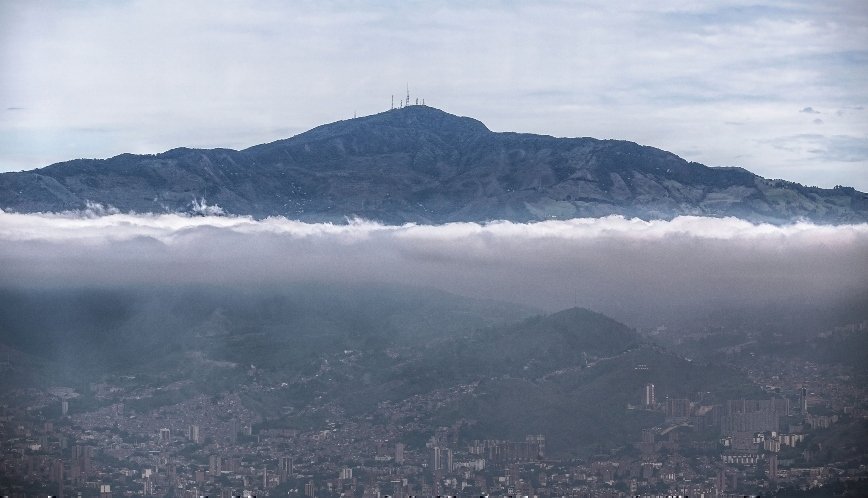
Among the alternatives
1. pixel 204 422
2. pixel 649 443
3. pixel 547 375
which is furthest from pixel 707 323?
pixel 204 422

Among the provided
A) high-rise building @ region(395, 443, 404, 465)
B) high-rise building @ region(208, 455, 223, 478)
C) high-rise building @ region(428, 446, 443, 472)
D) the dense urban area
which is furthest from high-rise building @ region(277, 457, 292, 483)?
high-rise building @ region(428, 446, 443, 472)

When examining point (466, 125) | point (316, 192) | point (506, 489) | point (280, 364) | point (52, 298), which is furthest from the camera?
point (466, 125)

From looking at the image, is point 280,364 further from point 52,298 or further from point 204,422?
point 52,298

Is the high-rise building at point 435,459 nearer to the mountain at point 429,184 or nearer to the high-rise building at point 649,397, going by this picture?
the high-rise building at point 649,397

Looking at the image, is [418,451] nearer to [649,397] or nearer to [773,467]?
[649,397]

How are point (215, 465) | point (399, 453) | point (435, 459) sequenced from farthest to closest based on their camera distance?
point (215, 465), point (399, 453), point (435, 459)

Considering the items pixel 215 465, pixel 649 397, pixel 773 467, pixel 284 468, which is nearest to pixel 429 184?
pixel 649 397
